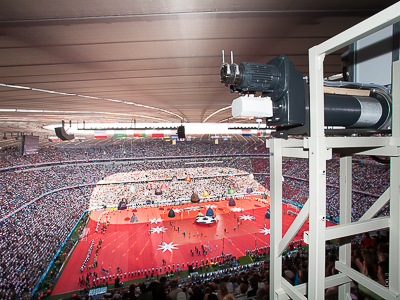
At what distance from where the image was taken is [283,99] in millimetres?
1630

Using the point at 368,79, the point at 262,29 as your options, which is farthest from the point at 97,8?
the point at 368,79

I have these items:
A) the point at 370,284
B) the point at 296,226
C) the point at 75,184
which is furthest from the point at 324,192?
the point at 75,184

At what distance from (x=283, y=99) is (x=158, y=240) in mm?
16988

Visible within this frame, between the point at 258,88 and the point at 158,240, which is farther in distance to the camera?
the point at 158,240

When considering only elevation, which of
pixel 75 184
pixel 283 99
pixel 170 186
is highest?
pixel 283 99

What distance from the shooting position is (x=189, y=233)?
17.4m

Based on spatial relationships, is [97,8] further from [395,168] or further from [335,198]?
[335,198]

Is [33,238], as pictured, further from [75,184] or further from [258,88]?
[258,88]

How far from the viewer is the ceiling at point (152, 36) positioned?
2.01 meters

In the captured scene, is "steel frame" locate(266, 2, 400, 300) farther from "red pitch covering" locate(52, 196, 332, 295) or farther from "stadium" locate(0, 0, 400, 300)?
"red pitch covering" locate(52, 196, 332, 295)

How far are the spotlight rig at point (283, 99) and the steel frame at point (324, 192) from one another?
0.37 feet

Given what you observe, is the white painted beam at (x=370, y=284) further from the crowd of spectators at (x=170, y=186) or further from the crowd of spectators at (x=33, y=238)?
the crowd of spectators at (x=170, y=186)

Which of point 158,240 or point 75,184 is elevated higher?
point 75,184

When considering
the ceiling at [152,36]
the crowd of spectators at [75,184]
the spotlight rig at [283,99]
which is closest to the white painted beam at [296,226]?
the spotlight rig at [283,99]
